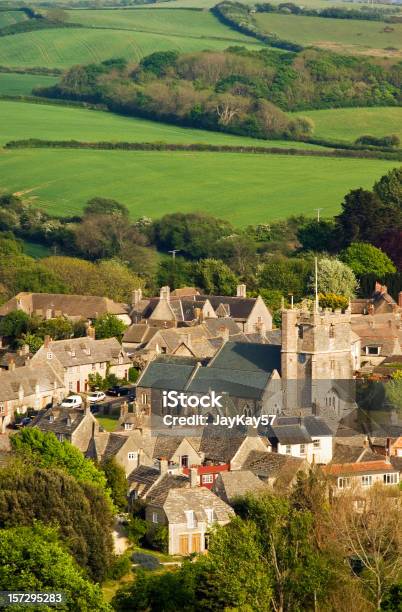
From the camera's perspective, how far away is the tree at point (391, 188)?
119 m

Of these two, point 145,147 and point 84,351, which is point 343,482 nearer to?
point 84,351

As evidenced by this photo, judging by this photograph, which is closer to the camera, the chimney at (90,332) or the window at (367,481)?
the window at (367,481)

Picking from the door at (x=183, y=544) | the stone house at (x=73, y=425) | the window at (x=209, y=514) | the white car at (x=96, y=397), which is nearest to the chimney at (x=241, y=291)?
the white car at (x=96, y=397)

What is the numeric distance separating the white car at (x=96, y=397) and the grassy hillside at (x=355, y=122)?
75903 mm

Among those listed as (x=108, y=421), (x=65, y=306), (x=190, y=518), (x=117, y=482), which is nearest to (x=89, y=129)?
(x=65, y=306)

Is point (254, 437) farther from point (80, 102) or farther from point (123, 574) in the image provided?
point (80, 102)

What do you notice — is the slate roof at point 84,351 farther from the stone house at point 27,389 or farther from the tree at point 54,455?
the tree at point 54,455

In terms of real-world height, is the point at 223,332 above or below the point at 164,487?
below

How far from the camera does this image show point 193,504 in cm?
5422

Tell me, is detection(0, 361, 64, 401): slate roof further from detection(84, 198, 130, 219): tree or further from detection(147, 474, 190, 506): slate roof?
detection(84, 198, 130, 219): tree

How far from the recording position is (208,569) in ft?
156

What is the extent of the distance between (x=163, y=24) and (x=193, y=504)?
5803 inches

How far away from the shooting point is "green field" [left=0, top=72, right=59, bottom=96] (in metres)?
166

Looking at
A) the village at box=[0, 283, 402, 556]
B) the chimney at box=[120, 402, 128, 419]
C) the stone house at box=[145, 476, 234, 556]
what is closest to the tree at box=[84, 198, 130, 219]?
the village at box=[0, 283, 402, 556]
